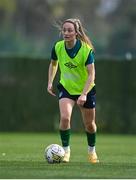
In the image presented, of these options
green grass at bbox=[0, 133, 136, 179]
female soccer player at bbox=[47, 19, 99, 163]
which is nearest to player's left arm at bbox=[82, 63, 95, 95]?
female soccer player at bbox=[47, 19, 99, 163]

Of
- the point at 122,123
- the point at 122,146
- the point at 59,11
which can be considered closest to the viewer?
the point at 122,146

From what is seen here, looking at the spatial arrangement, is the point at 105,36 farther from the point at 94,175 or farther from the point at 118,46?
the point at 94,175

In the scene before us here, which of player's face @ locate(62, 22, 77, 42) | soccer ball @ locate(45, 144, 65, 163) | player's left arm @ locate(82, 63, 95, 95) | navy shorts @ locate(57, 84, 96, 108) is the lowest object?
soccer ball @ locate(45, 144, 65, 163)

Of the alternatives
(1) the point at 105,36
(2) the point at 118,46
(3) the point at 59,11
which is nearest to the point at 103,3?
(3) the point at 59,11

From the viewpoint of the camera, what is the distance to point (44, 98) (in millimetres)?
27125

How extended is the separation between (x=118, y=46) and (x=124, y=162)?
1206 inches

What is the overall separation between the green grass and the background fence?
294cm

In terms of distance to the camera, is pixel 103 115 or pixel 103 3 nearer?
pixel 103 115

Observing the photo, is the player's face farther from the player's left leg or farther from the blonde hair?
the player's left leg

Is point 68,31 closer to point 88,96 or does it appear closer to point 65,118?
point 88,96

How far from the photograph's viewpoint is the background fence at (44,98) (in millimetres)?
27156

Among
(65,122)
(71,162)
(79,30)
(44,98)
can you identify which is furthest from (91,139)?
(44,98)

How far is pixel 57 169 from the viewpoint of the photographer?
535 inches

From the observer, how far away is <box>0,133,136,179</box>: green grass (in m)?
12.9
